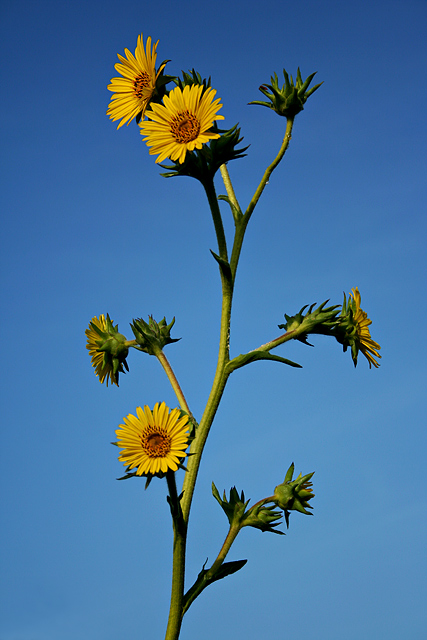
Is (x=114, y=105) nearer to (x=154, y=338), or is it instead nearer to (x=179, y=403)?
(x=154, y=338)

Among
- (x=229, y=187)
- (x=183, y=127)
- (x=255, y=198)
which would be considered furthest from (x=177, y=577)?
(x=183, y=127)

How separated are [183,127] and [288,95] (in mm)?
980

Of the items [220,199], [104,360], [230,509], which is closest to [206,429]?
[230,509]

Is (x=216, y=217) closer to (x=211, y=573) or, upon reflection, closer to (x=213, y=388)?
(x=213, y=388)

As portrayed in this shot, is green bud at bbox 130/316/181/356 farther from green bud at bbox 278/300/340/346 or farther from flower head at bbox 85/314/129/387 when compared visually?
green bud at bbox 278/300/340/346

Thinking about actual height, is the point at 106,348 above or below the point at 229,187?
below

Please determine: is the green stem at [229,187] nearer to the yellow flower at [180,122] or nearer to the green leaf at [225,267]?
the green leaf at [225,267]

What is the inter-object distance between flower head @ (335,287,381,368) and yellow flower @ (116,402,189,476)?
1.49 meters

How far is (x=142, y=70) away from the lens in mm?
5027

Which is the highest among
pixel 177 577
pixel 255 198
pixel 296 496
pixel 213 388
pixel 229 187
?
pixel 229 187

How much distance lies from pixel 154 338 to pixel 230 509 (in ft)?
4.32

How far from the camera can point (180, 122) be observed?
4.56 meters

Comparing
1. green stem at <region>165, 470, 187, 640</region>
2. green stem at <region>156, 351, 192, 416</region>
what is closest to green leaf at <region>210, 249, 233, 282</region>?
green stem at <region>156, 351, 192, 416</region>

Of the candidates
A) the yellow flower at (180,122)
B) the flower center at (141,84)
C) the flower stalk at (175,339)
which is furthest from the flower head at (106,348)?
the flower center at (141,84)
